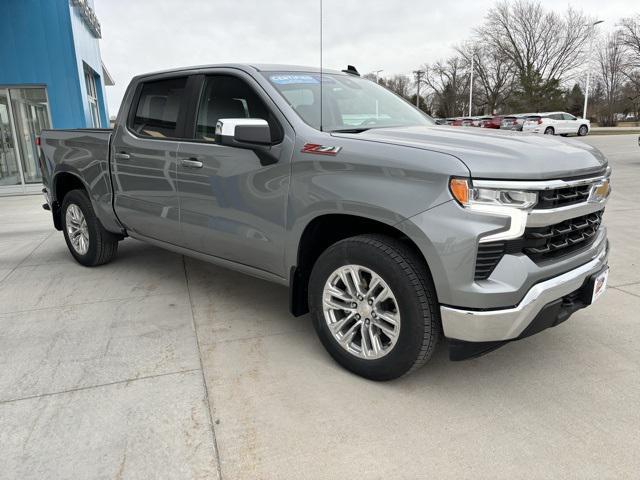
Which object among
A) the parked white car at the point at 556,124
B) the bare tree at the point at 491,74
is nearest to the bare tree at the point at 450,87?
the bare tree at the point at 491,74

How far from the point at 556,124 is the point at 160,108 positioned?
34.4 m

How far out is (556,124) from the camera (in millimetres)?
33562

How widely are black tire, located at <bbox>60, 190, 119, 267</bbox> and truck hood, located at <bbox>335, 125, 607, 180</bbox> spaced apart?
10.6 ft

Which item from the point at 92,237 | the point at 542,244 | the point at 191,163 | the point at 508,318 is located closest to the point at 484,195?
the point at 542,244

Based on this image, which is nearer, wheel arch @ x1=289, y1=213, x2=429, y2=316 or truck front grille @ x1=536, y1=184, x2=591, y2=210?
truck front grille @ x1=536, y1=184, x2=591, y2=210

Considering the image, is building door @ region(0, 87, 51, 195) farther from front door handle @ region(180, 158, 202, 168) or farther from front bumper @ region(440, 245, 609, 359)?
front bumper @ region(440, 245, 609, 359)

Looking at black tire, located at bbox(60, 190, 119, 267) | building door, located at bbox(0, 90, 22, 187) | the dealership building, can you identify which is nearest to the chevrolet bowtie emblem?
black tire, located at bbox(60, 190, 119, 267)

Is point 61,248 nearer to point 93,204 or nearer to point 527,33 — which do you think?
point 93,204

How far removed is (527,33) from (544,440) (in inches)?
2541

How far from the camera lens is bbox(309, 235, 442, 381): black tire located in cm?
262

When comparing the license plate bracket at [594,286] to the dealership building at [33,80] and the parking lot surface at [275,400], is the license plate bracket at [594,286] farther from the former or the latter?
the dealership building at [33,80]

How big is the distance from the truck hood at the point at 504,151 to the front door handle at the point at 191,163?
4.12 ft

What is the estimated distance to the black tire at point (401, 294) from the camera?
2.62 m

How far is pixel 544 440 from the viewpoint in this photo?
8.05ft
